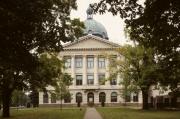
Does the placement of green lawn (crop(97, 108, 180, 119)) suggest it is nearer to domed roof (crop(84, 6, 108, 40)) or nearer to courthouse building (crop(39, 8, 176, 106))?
courthouse building (crop(39, 8, 176, 106))

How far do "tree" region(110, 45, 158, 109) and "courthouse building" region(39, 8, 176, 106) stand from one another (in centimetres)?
3236

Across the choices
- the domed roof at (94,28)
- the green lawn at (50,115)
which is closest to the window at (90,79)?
the domed roof at (94,28)

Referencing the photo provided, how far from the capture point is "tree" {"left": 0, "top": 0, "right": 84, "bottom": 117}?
17016 millimetres

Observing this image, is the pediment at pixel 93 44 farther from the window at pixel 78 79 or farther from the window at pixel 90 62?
the window at pixel 78 79

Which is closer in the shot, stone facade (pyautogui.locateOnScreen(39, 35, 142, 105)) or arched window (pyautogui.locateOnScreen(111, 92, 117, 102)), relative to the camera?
stone facade (pyautogui.locateOnScreen(39, 35, 142, 105))

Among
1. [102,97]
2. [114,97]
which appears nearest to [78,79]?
[102,97]

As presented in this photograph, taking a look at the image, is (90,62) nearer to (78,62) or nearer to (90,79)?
(78,62)

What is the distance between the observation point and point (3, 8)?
54.6 feet

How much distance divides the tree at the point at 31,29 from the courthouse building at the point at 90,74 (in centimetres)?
6749

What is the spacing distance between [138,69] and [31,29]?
4026cm

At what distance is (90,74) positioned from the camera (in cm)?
9500

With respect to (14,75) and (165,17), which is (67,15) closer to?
(165,17)

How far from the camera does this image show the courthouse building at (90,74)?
306 ft

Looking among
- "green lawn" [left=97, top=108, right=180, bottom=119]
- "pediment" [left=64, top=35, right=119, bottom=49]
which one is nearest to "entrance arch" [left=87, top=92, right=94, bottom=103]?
"pediment" [left=64, top=35, right=119, bottom=49]
